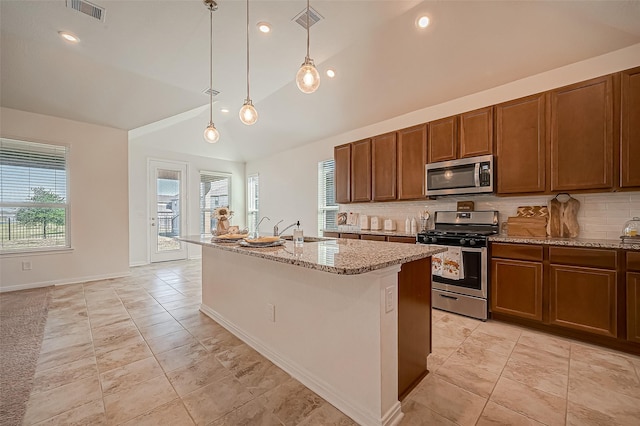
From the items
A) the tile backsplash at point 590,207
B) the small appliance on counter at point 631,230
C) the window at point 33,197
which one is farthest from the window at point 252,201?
the small appliance on counter at point 631,230

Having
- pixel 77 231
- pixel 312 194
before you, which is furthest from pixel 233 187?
pixel 77 231

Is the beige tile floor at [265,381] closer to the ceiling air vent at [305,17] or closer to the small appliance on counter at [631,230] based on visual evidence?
the small appliance on counter at [631,230]

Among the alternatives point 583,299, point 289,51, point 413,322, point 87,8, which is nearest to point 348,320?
point 413,322

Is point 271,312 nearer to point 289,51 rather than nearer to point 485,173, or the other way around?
point 485,173

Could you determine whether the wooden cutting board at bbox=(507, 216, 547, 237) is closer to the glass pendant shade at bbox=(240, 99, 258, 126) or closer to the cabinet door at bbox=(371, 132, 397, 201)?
the cabinet door at bbox=(371, 132, 397, 201)

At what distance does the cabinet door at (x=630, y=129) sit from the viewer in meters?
2.23

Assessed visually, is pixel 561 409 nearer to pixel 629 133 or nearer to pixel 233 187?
pixel 629 133

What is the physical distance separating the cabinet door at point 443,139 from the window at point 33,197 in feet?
18.7

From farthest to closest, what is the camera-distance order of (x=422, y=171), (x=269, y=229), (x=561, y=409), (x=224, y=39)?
(x=269, y=229), (x=422, y=171), (x=224, y=39), (x=561, y=409)

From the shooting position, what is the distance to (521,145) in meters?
2.81

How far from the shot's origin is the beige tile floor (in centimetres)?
153

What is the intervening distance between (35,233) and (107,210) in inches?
37.5

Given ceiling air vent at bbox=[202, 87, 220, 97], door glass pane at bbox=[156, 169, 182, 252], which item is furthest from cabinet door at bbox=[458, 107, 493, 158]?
door glass pane at bbox=[156, 169, 182, 252]

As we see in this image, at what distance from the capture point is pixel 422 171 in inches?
142
